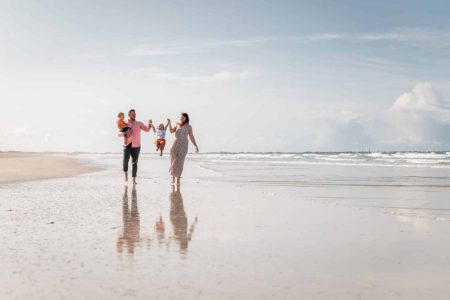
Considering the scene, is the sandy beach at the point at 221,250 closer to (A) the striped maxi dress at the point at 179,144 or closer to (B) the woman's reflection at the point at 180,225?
(B) the woman's reflection at the point at 180,225

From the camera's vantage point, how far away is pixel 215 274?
455 centimetres

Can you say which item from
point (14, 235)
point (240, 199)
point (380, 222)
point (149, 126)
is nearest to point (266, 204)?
point (240, 199)

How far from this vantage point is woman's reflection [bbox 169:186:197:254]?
614 cm

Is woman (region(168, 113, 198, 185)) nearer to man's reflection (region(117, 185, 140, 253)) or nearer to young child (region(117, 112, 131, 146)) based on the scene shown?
young child (region(117, 112, 131, 146))

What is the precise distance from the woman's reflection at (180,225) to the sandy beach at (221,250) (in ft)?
0.05

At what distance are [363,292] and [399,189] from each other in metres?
11.1

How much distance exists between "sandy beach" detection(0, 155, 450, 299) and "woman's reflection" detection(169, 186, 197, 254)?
0.01 m

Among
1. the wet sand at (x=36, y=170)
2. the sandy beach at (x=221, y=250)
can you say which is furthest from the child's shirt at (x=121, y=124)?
the sandy beach at (x=221, y=250)

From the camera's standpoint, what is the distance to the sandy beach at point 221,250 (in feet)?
13.4

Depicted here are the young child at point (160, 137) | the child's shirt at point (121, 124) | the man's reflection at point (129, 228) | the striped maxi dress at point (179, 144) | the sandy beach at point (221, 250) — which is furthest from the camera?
the young child at point (160, 137)

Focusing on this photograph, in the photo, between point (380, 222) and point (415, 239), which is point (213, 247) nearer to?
point (415, 239)

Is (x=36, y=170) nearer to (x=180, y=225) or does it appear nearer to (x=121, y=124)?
(x=121, y=124)

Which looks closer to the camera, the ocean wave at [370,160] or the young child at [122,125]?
the young child at [122,125]

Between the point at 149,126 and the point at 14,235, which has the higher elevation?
the point at 149,126
